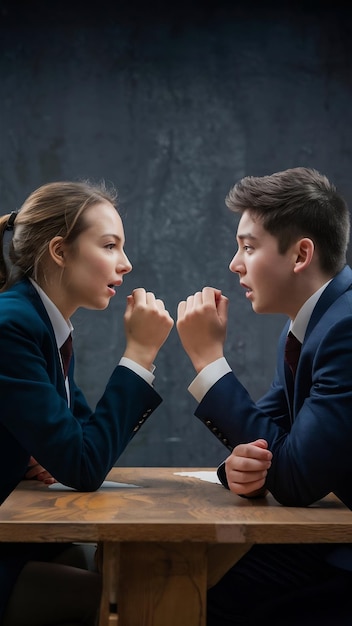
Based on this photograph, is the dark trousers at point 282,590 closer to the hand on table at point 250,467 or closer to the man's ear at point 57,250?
the hand on table at point 250,467

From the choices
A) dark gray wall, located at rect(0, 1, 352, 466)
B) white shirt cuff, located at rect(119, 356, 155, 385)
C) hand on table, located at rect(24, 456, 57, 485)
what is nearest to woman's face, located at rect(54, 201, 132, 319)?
white shirt cuff, located at rect(119, 356, 155, 385)

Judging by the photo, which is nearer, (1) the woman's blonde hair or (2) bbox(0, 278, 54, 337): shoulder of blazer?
(2) bbox(0, 278, 54, 337): shoulder of blazer

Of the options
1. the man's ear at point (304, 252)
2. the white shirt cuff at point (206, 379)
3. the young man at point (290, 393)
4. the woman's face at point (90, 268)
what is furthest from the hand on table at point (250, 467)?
the woman's face at point (90, 268)

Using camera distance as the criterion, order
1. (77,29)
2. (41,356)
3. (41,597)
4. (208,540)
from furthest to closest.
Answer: (77,29), (41,356), (41,597), (208,540)

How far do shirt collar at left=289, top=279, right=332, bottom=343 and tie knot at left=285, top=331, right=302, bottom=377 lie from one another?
0.4 inches

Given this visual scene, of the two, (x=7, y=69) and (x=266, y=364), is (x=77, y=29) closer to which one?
(x=7, y=69)

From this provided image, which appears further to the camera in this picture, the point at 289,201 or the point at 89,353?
the point at 89,353

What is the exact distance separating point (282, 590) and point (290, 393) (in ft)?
1.29

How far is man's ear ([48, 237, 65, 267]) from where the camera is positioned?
1810mm

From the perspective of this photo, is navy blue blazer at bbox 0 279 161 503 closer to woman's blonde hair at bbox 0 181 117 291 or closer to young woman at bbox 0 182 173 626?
young woman at bbox 0 182 173 626

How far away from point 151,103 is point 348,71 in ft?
2.96

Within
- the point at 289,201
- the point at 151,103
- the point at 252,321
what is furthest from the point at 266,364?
the point at 289,201

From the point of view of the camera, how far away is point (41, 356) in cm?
165

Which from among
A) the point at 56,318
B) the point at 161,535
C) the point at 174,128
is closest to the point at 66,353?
the point at 56,318
